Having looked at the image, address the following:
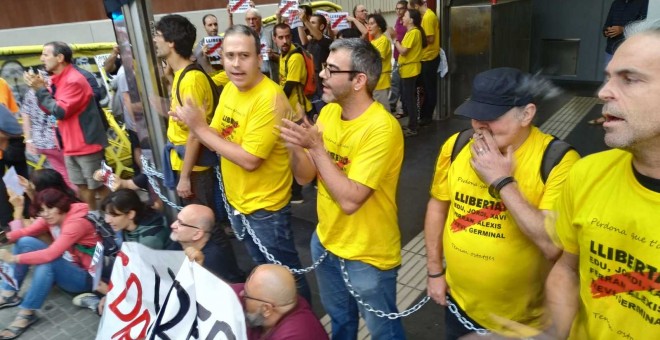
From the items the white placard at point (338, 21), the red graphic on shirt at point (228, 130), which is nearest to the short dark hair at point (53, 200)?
the red graphic on shirt at point (228, 130)

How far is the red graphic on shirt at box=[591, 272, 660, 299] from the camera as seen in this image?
1.43 m

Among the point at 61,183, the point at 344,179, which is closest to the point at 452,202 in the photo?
the point at 344,179

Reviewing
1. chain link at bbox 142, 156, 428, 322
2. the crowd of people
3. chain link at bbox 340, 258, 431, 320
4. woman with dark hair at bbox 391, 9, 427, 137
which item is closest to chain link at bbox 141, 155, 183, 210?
chain link at bbox 142, 156, 428, 322

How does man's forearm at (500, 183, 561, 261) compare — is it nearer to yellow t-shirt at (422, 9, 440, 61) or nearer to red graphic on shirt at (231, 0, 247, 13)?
red graphic on shirt at (231, 0, 247, 13)

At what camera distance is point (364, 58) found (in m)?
2.54

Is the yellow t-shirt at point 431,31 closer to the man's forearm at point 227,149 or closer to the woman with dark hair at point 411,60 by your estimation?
the woman with dark hair at point 411,60

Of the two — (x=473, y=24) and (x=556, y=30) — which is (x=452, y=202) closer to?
(x=473, y=24)

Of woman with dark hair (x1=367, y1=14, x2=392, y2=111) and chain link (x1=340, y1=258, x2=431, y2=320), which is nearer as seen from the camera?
chain link (x1=340, y1=258, x2=431, y2=320)

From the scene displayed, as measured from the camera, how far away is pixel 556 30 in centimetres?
948

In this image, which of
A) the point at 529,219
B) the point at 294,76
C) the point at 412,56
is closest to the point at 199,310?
the point at 529,219

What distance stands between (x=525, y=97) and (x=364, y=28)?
19.9 ft

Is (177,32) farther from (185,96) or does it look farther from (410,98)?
(410,98)

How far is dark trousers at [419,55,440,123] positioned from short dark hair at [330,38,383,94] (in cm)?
533

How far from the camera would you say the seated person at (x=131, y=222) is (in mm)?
3557
